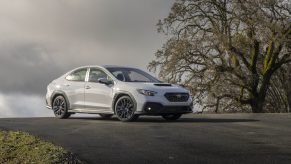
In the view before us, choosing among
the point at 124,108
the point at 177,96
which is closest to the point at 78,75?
the point at 124,108

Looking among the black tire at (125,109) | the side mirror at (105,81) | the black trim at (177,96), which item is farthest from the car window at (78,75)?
the black trim at (177,96)

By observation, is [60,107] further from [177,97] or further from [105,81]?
[177,97]

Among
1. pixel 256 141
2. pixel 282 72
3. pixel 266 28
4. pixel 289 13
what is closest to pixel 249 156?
pixel 256 141

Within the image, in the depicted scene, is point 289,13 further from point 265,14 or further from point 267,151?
point 267,151

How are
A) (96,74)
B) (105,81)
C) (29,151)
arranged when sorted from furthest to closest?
(96,74) → (105,81) → (29,151)

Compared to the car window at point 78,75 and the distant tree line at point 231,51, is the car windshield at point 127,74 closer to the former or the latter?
the car window at point 78,75

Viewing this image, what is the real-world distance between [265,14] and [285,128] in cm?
1639

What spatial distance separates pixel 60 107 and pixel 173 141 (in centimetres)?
645

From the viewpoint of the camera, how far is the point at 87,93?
1527cm

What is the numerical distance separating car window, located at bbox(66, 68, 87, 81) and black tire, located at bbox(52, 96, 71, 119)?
0.63 m

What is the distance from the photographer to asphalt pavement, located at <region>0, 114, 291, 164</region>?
864cm

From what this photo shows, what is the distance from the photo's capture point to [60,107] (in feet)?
53.0

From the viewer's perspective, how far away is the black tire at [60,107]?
1595 centimetres

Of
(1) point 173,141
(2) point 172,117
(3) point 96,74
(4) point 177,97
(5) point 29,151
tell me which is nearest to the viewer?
(5) point 29,151
